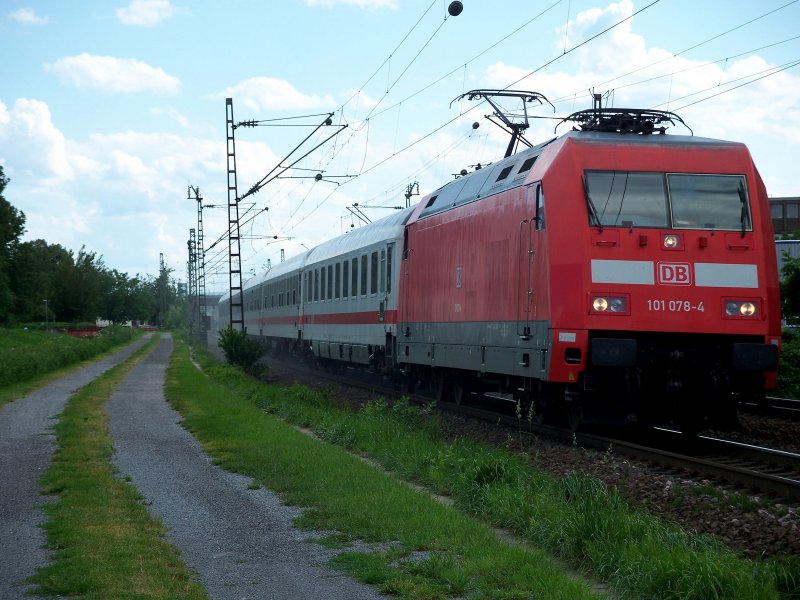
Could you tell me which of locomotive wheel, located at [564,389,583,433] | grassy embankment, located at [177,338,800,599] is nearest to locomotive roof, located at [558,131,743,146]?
locomotive wheel, located at [564,389,583,433]

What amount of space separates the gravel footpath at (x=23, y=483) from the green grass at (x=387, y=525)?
2.12 meters

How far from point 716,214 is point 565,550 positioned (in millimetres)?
6630

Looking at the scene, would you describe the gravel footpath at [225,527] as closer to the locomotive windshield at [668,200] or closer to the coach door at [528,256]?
the coach door at [528,256]

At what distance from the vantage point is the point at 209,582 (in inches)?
262

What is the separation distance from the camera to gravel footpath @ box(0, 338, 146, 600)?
7.10 m

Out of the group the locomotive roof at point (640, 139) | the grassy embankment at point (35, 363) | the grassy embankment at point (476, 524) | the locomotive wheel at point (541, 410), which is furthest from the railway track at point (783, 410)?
the grassy embankment at point (35, 363)

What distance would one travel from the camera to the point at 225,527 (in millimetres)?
8516

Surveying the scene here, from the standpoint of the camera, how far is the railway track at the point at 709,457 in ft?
31.4

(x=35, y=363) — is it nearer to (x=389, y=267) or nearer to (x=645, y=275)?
(x=389, y=267)

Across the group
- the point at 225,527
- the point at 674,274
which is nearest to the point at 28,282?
the point at 674,274

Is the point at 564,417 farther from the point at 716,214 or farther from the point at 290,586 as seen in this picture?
the point at 290,586

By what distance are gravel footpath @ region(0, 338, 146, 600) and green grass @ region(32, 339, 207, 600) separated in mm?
138

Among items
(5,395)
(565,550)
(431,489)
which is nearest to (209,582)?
(565,550)

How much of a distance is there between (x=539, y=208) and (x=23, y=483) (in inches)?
268
